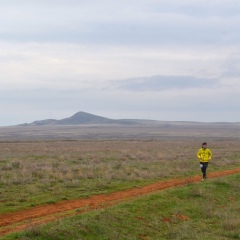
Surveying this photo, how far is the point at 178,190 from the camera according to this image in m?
18.7

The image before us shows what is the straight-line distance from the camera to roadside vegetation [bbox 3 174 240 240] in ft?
38.3

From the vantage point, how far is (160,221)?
1448 cm

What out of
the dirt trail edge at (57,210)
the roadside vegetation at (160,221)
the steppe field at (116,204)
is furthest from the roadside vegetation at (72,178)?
the roadside vegetation at (160,221)

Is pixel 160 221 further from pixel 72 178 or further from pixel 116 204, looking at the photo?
pixel 72 178

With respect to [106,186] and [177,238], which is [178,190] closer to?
[106,186]

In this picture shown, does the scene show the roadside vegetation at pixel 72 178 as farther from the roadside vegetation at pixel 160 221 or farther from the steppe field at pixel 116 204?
the roadside vegetation at pixel 160 221

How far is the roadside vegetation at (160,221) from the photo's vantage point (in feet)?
38.3

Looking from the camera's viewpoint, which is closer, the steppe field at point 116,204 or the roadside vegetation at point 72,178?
the steppe field at point 116,204

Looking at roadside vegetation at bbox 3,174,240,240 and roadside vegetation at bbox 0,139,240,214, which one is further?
roadside vegetation at bbox 0,139,240,214

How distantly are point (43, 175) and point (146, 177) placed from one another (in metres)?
5.20

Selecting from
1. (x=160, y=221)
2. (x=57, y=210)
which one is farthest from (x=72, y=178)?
(x=160, y=221)

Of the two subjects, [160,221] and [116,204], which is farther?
[116,204]

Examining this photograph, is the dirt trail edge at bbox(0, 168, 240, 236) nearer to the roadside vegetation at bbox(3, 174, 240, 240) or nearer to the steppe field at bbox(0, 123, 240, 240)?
the steppe field at bbox(0, 123, 240, 240)

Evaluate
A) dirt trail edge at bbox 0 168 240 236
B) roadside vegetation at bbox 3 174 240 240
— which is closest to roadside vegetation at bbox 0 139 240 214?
dirt trail edge at bbox 0 168 240 236
